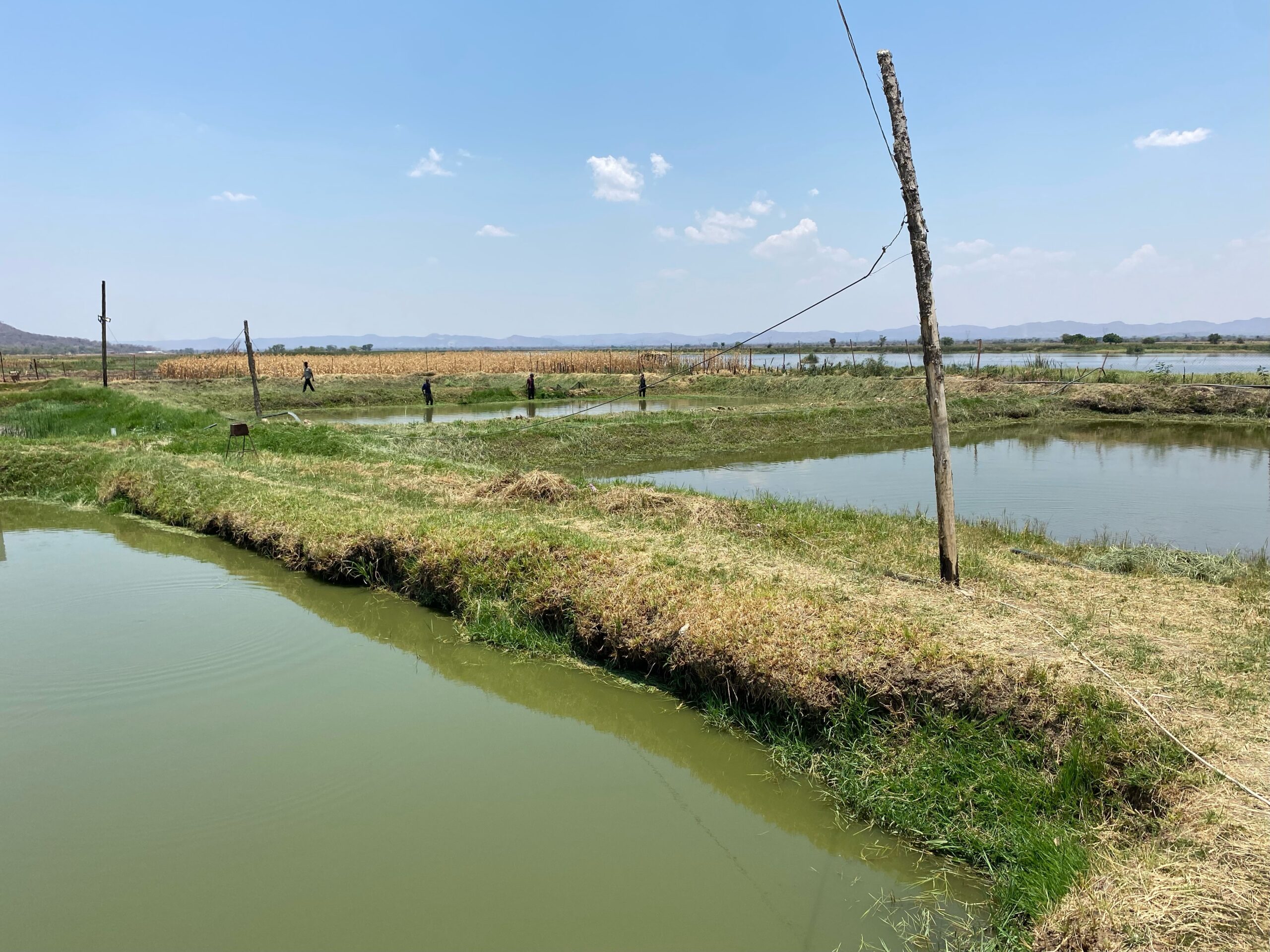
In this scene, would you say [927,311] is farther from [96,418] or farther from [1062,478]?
[96,418]

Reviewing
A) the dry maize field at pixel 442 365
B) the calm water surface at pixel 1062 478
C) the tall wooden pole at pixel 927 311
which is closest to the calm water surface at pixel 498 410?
the dry maize field at pixel 442 365

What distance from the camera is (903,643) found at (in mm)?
5152

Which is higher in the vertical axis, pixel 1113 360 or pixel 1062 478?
pixel 1113 360

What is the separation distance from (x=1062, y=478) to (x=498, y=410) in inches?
795

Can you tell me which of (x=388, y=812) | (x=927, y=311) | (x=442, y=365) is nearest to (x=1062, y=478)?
(x=927, y=311)

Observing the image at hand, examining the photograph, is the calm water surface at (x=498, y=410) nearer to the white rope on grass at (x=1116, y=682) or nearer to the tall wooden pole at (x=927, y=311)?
the tall wooden pole at (x=927, y=311)

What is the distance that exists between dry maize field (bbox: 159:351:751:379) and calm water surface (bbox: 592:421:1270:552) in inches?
771

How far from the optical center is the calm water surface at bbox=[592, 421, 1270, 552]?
11.7 meters

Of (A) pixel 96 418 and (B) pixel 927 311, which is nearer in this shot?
(B) pixel 927 311

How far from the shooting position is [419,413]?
28516 mm

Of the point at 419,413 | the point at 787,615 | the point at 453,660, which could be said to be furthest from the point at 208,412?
the point at 787,615

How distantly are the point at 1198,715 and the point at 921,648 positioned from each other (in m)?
1.57

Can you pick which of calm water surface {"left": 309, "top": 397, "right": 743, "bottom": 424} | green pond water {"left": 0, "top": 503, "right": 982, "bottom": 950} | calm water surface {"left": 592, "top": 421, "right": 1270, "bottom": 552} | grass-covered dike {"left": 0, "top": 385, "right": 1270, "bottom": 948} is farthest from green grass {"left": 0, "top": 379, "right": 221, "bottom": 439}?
green pond water {"left": 0, "top": 503, "right": 982, "bottom": 950}

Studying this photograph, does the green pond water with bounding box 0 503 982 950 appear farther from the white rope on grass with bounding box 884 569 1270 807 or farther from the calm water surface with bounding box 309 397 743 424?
the calm water surface with bounding box 309 397 743 424
